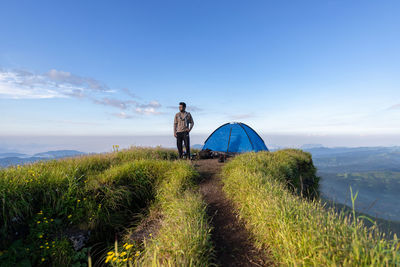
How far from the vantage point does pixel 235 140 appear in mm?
12875

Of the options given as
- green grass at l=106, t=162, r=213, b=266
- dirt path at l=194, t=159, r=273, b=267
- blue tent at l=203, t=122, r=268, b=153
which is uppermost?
blue tent at l=203, t=122, r=268, b=153

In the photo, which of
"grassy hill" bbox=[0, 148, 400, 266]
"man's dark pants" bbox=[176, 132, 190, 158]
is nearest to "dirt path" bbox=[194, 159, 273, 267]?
"grassy hill" bbox=[0, 148, 400, 266]

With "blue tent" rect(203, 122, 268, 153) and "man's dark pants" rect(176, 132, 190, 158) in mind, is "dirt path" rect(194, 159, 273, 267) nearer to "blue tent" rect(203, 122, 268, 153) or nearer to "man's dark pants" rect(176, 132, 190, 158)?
"man's dark pants" rect(176, 132, 190, 158)

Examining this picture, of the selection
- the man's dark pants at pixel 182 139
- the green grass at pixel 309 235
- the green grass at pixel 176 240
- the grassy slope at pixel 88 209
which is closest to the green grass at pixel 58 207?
the grassy slope at pixel 88 209

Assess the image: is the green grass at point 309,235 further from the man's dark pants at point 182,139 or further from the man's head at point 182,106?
the man's head at point 182,106

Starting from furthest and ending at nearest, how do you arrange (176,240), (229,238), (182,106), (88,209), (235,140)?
(235,140)
(182,106)
(88,209)
(229,238)
(176,240)

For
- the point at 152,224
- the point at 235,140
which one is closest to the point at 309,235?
the point at 152,224

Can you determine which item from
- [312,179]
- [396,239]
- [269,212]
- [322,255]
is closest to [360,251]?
[322,255]

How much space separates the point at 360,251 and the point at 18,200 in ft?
21.5

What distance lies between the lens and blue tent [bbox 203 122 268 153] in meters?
12.5

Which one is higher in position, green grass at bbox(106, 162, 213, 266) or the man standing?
the man standing

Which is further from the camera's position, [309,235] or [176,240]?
[176,240]

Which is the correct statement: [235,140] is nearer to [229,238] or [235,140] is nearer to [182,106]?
[182,106]

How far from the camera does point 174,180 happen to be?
225 inches
